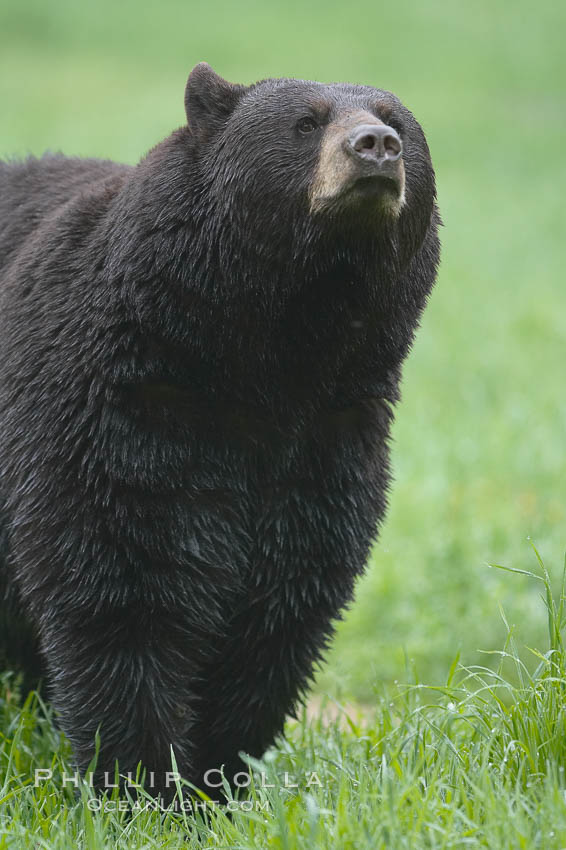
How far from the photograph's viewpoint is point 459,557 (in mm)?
7492

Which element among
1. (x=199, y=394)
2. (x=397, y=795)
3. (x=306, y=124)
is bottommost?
(x=397, y=795)

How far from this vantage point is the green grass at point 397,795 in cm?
279

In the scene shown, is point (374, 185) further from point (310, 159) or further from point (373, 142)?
point (310, 159)

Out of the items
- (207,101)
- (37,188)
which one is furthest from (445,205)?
(207,101)

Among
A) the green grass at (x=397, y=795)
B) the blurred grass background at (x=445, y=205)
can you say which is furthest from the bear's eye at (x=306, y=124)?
the blurred grass background at (x=445, y=205)

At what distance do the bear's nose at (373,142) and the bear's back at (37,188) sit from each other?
122 cm

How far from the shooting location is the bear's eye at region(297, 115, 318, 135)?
336cm

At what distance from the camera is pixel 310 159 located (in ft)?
10.8

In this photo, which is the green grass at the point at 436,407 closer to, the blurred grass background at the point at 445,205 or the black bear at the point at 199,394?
the blurred grass background at the point at 445,205

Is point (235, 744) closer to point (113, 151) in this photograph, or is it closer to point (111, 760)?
point (111, 760)

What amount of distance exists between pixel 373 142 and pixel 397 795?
1663mm

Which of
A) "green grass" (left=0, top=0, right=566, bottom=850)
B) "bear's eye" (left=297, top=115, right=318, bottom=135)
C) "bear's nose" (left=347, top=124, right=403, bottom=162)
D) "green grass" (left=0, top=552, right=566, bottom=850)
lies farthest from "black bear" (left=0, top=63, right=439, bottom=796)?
"green grass" (left=0, top=0, right=566, bottom=850)

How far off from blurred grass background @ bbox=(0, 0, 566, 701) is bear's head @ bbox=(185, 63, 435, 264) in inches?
95.9

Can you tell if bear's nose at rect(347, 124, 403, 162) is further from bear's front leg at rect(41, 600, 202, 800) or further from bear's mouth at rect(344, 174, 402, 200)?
bear's front leg at rect(41, 600, 202, 800)
